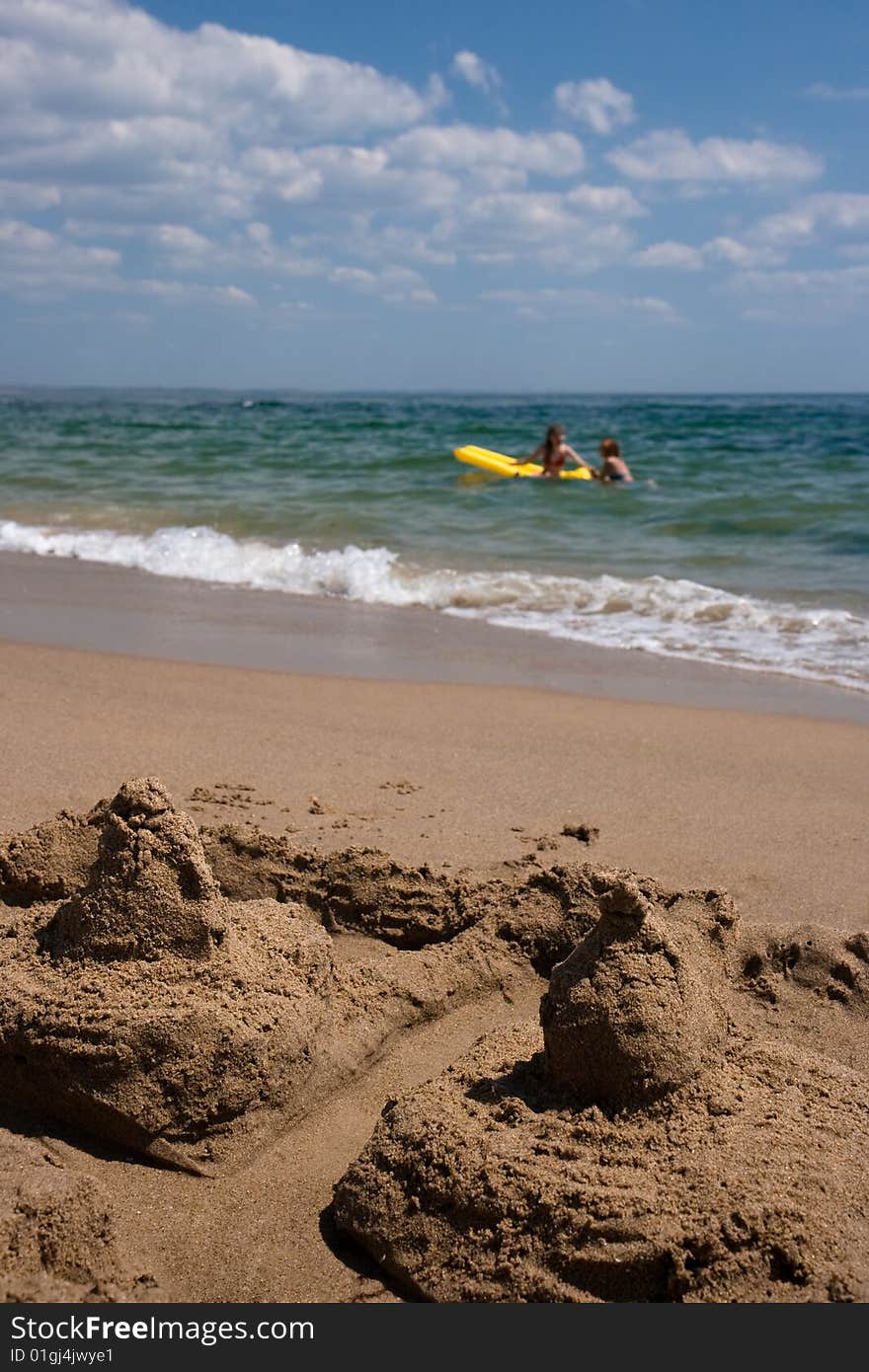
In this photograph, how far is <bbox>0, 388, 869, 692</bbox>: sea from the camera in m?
7.23

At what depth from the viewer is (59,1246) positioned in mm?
1884

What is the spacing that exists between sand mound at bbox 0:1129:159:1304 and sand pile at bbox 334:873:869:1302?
1.26 ft

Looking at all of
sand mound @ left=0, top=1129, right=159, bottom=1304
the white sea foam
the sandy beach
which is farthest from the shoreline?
sand mound @ left=0, top=1129, right=159, bottom=1304

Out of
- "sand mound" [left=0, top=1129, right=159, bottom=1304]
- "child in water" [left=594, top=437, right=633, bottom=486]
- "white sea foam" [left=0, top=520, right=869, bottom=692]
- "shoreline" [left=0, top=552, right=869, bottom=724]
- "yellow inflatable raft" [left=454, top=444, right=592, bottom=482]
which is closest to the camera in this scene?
"sand mound" [left=0, top=1129, right=159, bottom=1304]

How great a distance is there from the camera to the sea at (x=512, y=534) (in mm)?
7234

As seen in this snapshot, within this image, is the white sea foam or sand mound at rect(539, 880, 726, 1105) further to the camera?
the white sea foam

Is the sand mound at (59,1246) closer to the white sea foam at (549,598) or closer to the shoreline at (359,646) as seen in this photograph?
the shoreline at (359,646)

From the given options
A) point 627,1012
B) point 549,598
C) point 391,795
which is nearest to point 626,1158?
point 627,1012

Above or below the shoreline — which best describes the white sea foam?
above

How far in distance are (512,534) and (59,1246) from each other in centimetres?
936

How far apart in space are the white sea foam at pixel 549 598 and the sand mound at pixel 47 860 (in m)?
4.07

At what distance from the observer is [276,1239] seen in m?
2.03

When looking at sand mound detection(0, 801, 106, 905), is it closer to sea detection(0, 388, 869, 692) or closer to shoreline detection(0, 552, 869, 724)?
shoreline detection(0, 552, 869, 724)

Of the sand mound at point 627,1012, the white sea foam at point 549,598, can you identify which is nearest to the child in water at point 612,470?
the white sea foam at point 549,598
